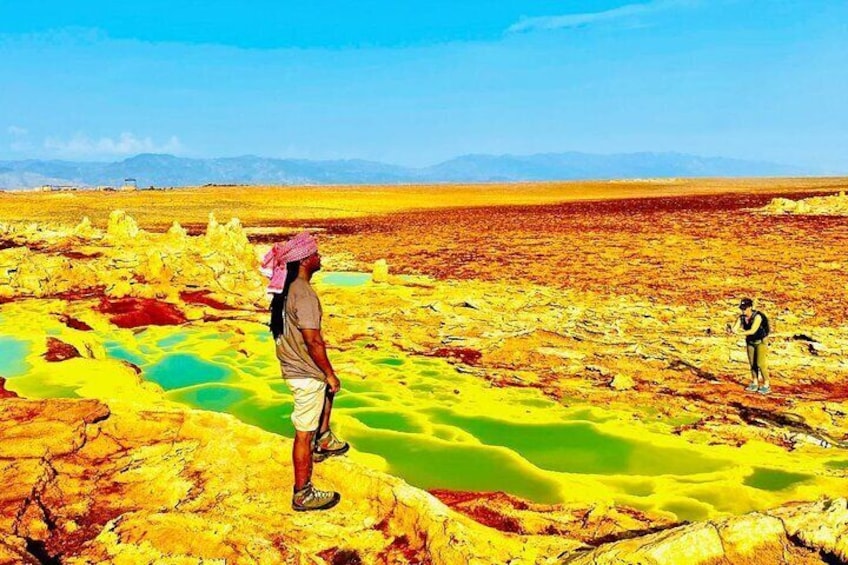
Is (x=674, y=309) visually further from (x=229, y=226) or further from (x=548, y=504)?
(x=229, y=226)

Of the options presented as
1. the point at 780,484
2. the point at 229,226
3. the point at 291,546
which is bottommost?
the point at 780,484

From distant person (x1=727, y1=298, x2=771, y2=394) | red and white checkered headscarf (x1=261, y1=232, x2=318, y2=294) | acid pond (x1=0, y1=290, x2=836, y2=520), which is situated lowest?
acid pond (x1=0, y1=290, x2=836, y2=520)

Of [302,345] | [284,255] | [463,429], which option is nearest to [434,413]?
[463,429]

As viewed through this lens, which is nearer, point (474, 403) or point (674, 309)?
point (474, 403)

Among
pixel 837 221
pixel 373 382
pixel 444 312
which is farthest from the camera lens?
pixel 837 221

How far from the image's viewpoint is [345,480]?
14.4 ft

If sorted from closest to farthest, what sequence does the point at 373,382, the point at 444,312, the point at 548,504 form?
the point at 548,504 → the point at 373,382 → the point at 444,312

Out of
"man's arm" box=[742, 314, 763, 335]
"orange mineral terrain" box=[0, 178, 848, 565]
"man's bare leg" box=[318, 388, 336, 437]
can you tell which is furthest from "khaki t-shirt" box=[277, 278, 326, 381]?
"man's arm" box=[742, 314, 763, 335]

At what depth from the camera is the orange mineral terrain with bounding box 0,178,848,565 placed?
146 inches

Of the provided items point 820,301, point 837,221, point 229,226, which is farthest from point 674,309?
point 837,221

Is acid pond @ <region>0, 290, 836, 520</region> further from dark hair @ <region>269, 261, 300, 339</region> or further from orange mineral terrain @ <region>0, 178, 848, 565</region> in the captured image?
dark hair @ <region>269, 261, 300, 339</region>

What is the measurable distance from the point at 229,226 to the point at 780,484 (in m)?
14.5

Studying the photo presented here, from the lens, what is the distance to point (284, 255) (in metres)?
4.00

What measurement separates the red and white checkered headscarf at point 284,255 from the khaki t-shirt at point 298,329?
11 cm
